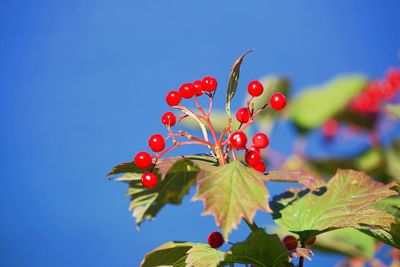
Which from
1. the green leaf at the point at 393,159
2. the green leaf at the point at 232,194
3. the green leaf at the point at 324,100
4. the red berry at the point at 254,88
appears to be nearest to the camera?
the green leaf at the point at 232,194

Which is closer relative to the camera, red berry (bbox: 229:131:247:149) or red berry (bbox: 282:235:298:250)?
red berry (bbox: 229:131:247:149)

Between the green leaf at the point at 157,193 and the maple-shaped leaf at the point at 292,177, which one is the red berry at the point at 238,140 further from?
the green leaf at the point at 157,193

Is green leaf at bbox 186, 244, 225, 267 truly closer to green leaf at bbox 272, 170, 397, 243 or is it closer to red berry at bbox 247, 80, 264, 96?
green leaf at bbox 272, 170, 397, 243

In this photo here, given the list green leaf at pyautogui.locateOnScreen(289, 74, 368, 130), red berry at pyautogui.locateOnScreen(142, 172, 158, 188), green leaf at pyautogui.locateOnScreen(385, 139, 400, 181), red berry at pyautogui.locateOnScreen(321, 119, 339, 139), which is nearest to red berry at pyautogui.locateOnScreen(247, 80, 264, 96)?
red berry at pyautogui.locateOnScreen(142, 172, 158, 188)

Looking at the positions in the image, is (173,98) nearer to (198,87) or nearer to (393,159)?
(198,87)

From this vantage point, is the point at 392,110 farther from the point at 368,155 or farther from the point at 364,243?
the point at 368,155

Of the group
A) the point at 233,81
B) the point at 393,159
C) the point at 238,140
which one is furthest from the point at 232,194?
the point at 393,159

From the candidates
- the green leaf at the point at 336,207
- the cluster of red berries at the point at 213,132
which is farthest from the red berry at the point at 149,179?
the green leaf at the point at 336,207
